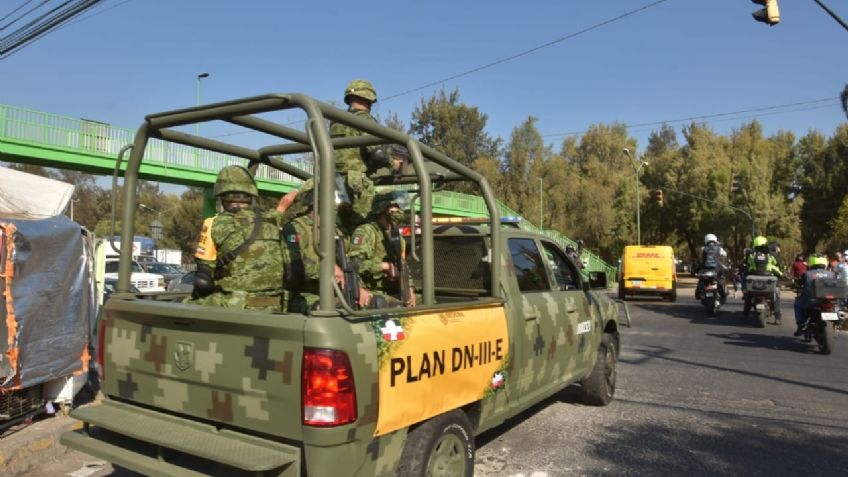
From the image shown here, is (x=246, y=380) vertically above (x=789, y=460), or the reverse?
(x=246, y=380)

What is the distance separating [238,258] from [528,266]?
2.28 metres

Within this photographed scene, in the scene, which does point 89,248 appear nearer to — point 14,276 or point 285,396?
point 14,276

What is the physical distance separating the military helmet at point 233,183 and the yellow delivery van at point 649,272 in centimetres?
1797

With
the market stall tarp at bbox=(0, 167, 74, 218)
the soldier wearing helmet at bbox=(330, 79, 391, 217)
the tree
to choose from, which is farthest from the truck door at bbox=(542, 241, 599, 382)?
the tree

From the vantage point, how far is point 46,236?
5258 millimetres

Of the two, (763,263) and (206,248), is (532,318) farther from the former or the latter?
(763,263)

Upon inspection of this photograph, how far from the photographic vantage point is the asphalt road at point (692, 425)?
444 centimetres

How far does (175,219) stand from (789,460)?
6702 cm

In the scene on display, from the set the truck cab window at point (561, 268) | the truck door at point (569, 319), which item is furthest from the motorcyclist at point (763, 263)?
the truck cab window at point (561, 268)

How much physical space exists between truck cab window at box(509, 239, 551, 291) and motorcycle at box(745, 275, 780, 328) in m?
9.33

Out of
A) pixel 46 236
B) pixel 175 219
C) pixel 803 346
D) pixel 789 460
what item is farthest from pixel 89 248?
pixel 175 219

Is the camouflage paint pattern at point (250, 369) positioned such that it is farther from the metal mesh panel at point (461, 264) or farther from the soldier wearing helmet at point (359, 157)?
the soldier wearing helmet at point (359, 157)

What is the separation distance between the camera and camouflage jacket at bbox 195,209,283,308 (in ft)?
11.8

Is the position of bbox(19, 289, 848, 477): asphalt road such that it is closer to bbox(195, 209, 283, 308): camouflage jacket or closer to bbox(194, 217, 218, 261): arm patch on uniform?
bbox(195, 209, 283, 308): camouflage jacket
